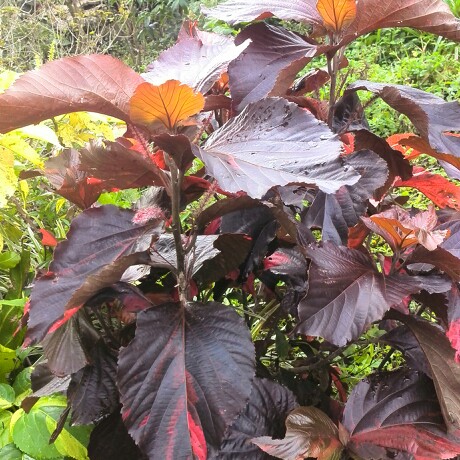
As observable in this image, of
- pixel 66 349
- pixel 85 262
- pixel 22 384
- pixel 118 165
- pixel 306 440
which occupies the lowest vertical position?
pixel 22 384

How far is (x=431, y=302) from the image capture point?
29.3 inches

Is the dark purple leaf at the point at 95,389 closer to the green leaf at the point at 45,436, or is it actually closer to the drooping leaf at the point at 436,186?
the green leaf at the point at 45,436

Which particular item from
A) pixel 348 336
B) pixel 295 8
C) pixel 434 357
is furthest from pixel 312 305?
pixel 295 8

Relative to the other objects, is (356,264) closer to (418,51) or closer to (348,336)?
(348,336)

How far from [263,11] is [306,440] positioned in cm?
57

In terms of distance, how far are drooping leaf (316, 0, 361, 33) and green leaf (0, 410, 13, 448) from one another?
930mm

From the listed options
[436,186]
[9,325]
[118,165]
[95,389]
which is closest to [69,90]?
[118,165]

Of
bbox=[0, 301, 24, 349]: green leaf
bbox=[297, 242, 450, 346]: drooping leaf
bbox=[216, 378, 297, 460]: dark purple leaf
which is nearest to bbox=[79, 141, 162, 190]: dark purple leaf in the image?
bbox=[297, 242, 450, 346]: drooping leaf

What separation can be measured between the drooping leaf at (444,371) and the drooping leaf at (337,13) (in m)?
0.44

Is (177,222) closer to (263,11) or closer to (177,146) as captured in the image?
(177,146)

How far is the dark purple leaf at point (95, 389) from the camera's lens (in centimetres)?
77

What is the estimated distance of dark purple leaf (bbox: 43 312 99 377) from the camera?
2.31ft

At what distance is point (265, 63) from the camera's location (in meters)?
0.75

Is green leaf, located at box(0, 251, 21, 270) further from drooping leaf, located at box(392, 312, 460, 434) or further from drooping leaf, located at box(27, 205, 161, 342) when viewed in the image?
drooping leaf, located at box(392, 312, 460, 434)
